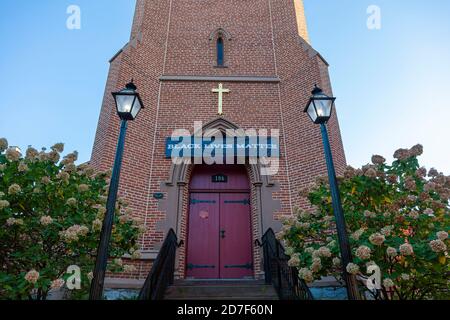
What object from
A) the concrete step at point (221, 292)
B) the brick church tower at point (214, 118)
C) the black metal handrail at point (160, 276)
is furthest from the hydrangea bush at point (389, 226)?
the brick church tower at point (214, 118)

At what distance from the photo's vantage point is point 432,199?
4.43 metres

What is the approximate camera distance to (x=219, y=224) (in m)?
7.96

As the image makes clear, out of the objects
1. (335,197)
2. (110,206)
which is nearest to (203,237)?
(110,206)

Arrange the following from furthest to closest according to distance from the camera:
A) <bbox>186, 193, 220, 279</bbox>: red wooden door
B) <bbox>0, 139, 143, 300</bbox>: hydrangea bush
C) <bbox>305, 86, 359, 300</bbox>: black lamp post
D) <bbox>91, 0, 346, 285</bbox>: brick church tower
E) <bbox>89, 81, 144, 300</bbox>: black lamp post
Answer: <bbox>91, 0, 346, 285</bbox>: brick church tower → <bbox>186, 193, 220, 279</bbox>: red wooden door → <bbox>0, 139, 143, 300</bbox>: hydrangea bush → <bbox>305, 86, 359, 300</bbox>: black lamp post → <bbox>89, 81, 144, 300</bbox>: black lamp post

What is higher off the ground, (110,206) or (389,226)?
(110,206)

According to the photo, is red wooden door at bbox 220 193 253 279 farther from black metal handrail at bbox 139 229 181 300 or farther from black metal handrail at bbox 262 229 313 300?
black metal handrail at bbox 139 229 181 300

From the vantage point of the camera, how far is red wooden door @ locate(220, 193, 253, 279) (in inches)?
298

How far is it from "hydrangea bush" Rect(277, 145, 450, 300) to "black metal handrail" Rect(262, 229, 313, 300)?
0.27m

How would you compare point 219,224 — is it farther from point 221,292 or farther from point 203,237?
point 221,292

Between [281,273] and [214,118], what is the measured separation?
4614mm

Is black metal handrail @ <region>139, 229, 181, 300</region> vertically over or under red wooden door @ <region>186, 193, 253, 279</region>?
under

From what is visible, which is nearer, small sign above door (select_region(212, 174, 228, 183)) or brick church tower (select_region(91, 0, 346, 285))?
brick church tower (select_region(91, 0, 346, 285))

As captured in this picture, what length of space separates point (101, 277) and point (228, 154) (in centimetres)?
522

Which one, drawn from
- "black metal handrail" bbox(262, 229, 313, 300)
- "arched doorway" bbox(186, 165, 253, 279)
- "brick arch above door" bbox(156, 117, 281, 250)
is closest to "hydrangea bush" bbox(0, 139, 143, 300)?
"black metal handrail" bbox(262, 229, 313, 300)
